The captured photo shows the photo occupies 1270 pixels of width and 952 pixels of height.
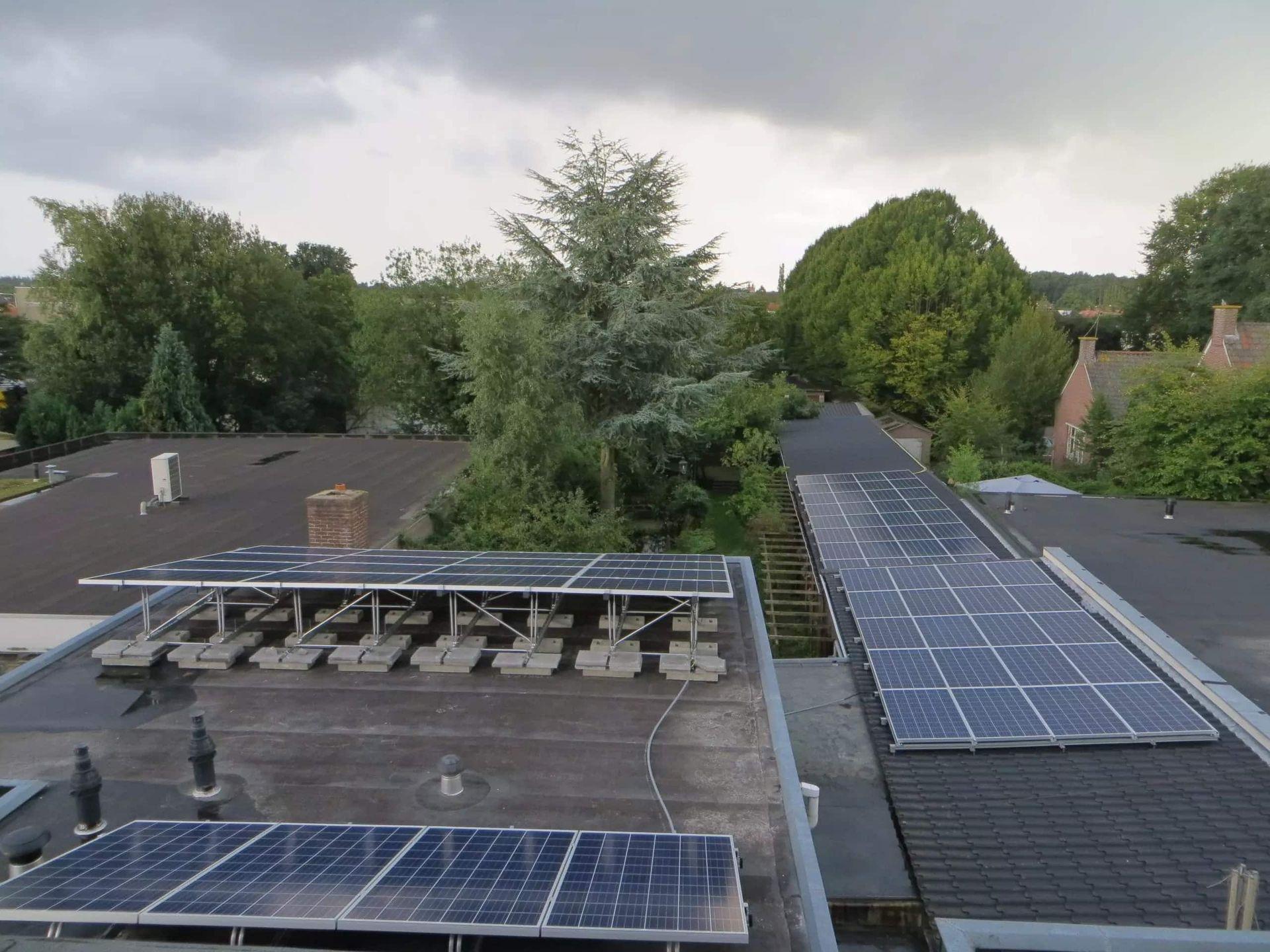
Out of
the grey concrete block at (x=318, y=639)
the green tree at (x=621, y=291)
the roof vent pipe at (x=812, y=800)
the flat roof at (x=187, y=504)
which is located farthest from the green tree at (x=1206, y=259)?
the grey concrete block at (x=318, y=639)

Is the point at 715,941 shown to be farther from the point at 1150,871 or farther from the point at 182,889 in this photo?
the point at 1150,871

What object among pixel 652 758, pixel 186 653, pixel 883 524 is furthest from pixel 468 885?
pixel 883 524

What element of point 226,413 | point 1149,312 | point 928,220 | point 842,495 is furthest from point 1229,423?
point 226,413

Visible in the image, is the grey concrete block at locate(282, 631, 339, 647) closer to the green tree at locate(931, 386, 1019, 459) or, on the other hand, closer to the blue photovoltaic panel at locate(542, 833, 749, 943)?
the blue photovoltaic panel at locate(542, 833, 749, 943)

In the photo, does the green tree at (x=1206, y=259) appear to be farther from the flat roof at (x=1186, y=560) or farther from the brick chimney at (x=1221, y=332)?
the flat roof at (x=1186, y=560)

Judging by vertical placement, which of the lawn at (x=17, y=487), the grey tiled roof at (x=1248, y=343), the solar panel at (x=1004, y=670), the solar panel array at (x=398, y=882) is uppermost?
the grey tiled roof at (x=1248, y=343)

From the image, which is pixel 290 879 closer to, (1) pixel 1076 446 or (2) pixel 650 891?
(2) pixel 650 891
